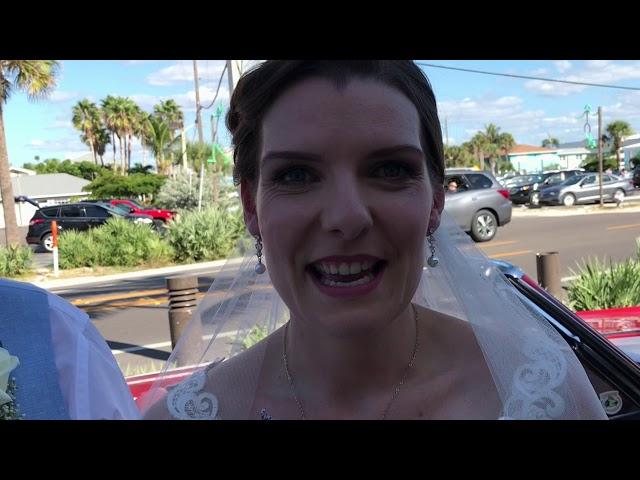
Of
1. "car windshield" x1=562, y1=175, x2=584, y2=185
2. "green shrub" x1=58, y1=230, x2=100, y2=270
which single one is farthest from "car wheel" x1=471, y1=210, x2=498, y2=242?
"car windshield" x1=562, y1=175, x2=584, y2=185

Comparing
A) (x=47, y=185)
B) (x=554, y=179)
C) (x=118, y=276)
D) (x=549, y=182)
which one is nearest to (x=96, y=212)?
(x=118, y=276)

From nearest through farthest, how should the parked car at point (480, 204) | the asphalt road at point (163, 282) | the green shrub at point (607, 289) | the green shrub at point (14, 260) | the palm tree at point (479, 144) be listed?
the green shrub at point (607, 289), the asphalt road at point (163, 282), the parked car at point (480, 204), the green shrub at point (14, 260), the palm tree at point (479, 144)

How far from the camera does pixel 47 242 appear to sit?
2162 centimetres

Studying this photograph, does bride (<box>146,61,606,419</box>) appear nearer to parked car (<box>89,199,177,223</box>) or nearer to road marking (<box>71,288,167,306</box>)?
road marking (<box>71,288,167,306</box>)

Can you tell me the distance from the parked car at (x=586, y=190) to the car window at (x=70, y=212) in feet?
56.9

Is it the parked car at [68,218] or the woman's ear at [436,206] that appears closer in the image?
the woman's ear at [436,206]

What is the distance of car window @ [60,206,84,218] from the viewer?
21812 millimetres

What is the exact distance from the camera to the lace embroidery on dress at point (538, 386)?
1.26m

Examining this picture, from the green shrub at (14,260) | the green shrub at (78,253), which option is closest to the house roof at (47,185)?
the green shrub at (78,253)

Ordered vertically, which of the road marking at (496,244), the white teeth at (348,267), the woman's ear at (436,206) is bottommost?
the road marking at (496,244)

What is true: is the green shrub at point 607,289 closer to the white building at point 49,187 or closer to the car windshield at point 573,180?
the car windshield at point 573,180

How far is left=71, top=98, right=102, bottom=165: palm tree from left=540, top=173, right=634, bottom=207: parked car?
4061 cm
